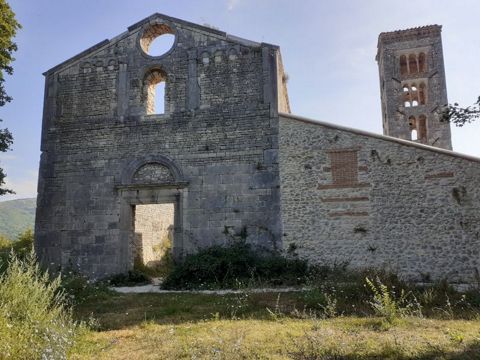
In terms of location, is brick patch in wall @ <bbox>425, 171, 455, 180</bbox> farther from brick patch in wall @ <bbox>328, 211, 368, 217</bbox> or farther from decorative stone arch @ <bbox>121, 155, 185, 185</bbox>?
decorative stone arch @ <bbox>121, 155, 185, 185</bbox>

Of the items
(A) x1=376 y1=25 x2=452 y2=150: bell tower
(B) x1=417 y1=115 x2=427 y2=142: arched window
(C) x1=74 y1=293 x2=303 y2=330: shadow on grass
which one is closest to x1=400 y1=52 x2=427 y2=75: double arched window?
(A) x1=376 y1=25 x2=452 y2=150: bell tower

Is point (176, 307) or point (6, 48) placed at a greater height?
point (6, 48)

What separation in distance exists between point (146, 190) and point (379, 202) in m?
6.67

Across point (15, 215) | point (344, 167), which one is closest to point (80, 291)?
point (344, 167)

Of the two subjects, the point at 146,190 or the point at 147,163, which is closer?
the point at 146,190

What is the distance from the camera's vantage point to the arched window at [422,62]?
2775 centimetres

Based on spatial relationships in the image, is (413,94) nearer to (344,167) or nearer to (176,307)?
(344,167)

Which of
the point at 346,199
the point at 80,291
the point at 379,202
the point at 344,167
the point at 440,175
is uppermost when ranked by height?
the point at 344,167

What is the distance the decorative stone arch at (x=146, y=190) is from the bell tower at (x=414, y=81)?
19.8 metres

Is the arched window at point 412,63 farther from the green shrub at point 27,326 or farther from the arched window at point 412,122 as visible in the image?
the green shrub at point 27,326

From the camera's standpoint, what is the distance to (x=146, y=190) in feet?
41.0

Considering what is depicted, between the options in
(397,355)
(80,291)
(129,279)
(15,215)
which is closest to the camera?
(397,355)

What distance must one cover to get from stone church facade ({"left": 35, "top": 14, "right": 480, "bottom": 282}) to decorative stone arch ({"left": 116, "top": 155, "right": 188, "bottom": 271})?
0.03 metres

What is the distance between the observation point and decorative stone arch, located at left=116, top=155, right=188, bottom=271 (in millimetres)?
12195
